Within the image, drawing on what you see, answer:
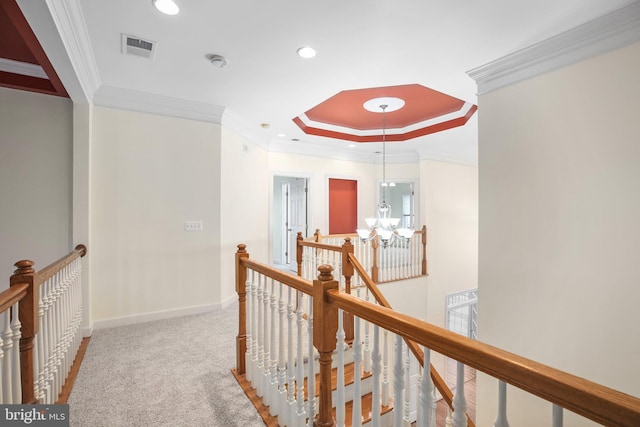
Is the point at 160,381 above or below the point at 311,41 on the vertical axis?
below

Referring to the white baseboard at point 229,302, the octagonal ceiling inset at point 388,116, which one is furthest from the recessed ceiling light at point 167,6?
the white baseboard at point 229,302

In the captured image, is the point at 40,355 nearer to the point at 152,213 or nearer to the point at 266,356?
the point at 266,356

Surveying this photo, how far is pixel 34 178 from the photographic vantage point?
299 cm

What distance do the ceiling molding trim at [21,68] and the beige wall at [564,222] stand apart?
431 cm

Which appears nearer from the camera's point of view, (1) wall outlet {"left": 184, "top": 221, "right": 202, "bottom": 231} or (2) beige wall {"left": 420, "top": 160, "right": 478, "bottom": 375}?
(1) wall outlet {"left": 184, "top": 221, "right": 202, "bottom": 231}

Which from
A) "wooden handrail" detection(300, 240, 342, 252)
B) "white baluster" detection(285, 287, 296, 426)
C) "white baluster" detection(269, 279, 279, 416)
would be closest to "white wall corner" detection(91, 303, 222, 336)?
"wooden handrail" detection(300, 240, 342, 252)

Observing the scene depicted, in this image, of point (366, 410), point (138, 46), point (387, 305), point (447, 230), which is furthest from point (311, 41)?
point (447, 230)

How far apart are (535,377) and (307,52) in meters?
2.57

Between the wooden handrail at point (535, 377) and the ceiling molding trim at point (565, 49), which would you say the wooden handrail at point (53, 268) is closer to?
the wooden handrail at point (535, 377)

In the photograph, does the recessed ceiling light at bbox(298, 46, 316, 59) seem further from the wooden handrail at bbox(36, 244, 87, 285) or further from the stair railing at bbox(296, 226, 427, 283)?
the stair railing at bbox(296, 226, 427, 283)

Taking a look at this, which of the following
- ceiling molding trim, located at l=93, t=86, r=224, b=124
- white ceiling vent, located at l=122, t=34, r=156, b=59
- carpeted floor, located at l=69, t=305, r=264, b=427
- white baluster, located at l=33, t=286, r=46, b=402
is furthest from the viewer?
ceiling molding trim, located at l=93, t=86, r=224, b=124

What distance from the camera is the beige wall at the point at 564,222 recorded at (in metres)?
2.01

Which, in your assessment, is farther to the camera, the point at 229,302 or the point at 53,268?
the point at 229,302

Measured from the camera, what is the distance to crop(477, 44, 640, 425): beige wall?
201 centimetres
